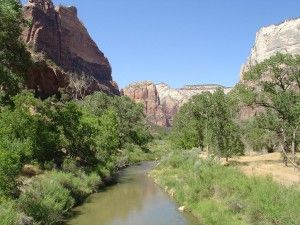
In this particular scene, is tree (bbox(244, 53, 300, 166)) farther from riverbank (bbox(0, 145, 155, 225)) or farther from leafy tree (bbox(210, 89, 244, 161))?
riverbank (bbox(0, 145, 155, 225))

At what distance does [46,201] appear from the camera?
1058 inches

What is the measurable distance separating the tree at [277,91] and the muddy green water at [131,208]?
13.5 metres

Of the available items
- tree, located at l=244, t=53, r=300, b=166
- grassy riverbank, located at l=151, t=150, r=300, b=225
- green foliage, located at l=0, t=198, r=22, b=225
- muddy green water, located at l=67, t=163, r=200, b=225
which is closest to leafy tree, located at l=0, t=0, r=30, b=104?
muddy green water, located at l=67, t=163, r=200, b=225

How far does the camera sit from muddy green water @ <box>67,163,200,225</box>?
29.7 metres

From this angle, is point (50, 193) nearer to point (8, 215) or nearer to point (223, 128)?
point (8, 215)

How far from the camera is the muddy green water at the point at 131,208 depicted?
29703 millimetres

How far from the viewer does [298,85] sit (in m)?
46.2

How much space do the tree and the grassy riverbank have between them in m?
9.31

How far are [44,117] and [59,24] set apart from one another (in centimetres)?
16250

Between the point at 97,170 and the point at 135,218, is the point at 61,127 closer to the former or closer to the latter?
the point at 97,170

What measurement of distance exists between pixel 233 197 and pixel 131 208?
34.8ft

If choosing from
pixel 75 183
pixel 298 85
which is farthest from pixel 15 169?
pixel 298 85

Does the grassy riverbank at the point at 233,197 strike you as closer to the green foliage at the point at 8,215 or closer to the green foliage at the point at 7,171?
the green foliage at the point at 8,215

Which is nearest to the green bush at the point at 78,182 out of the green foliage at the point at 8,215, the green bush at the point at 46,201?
the green bush at the point at 46,201
